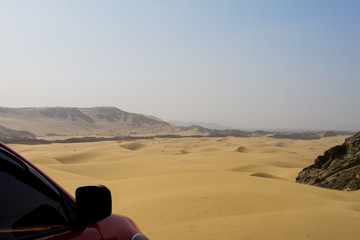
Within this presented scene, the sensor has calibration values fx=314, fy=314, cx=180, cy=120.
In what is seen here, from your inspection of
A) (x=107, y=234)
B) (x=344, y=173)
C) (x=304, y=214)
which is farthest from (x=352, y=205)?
(x=107, y=234)

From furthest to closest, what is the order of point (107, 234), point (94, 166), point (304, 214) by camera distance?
1. point (94, 166)
2. point (304, 214)
3. point (107, 234)

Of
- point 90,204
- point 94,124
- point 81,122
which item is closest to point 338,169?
point 90,204

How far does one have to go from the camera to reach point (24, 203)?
1.53m

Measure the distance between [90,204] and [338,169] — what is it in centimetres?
1457

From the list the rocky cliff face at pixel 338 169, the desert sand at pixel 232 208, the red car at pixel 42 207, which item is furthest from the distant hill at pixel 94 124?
the red car at pixel 42 207

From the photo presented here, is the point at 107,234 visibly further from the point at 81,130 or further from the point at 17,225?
the point at 81,130

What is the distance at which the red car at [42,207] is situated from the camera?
1418 millimetres

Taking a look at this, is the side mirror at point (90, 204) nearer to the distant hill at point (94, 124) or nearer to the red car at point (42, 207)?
the red car at point (42, 207)

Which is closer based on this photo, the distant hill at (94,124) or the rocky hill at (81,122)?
the distant hill at (94,124)

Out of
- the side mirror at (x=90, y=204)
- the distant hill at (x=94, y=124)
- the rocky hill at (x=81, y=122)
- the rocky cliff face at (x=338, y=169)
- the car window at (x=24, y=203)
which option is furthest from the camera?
the rocky hill at (x=81, y=122)

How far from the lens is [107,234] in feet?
5.63

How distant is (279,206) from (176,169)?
11613mm


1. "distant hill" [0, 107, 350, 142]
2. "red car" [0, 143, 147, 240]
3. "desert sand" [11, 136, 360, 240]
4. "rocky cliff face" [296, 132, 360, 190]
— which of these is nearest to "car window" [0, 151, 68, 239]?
"red car" [0, 143, 147, 240]

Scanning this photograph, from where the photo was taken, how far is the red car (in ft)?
4.65
